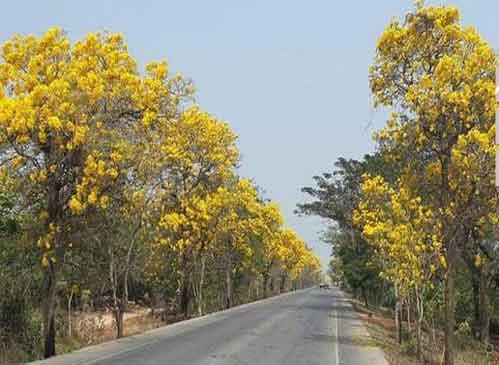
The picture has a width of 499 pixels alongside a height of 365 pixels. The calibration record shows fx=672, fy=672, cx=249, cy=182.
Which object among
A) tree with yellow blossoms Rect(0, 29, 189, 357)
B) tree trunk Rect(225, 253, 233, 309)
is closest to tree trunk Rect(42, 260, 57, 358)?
tree with yellow blossoms Rect(0, 29, 189, 357)

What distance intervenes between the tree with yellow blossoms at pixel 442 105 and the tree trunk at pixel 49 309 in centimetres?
911

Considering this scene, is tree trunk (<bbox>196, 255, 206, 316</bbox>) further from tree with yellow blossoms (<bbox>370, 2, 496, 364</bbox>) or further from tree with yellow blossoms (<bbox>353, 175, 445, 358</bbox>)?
tree with yellow blossoms (<bbox>370, 2, 496, 364</bbox>)

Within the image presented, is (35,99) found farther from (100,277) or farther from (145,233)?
(145,233)

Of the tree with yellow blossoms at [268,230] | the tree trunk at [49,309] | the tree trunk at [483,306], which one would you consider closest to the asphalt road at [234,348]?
the tree trunk at [49,309]

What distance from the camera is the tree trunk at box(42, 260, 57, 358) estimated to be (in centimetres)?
1656

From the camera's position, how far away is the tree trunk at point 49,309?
16562 mm

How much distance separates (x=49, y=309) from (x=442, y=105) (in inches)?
418

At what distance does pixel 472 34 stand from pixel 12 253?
12.8 metres

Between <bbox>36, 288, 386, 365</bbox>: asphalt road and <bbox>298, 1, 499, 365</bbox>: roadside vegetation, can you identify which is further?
<bbox>36, 288, 386, 365</bbox>: asphalt road

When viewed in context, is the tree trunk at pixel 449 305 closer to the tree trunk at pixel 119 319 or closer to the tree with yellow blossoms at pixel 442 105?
the tree with yellow blossoms at pixel 442 105

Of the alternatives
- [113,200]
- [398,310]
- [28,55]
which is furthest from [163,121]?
[398,310]

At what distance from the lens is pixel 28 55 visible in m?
17.1

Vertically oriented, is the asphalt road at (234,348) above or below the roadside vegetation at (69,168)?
below

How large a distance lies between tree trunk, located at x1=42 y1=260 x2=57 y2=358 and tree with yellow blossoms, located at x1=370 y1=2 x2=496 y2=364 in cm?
911
